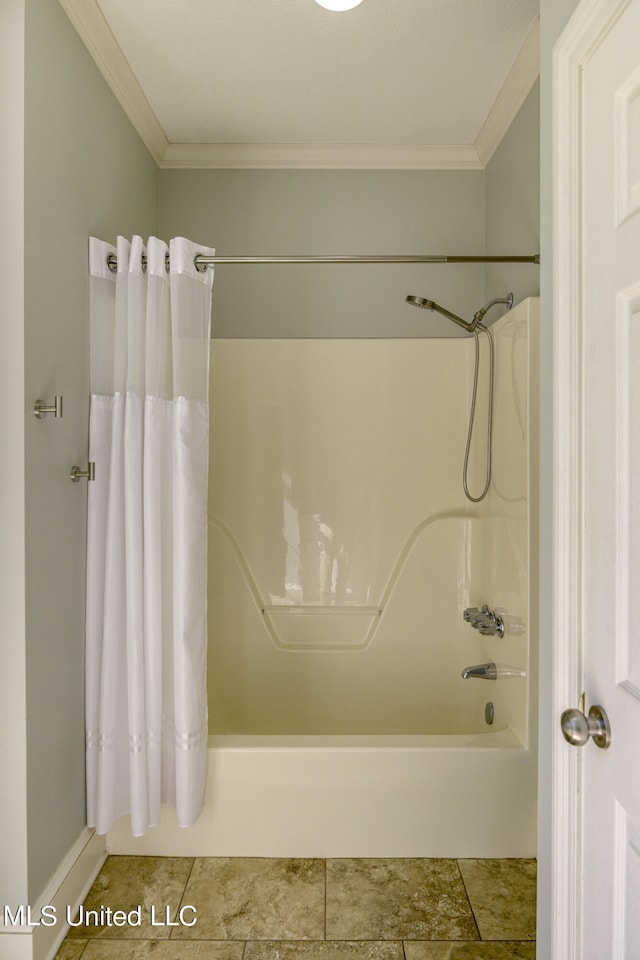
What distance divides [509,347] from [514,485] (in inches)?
19.0

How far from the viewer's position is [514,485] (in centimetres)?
226

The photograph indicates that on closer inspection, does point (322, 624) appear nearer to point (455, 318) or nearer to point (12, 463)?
point (455, 318)

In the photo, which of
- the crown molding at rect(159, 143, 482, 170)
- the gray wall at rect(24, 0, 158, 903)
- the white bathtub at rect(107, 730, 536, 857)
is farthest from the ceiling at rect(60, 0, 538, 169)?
the white bathtub at rect(107, 730, 536, 857)

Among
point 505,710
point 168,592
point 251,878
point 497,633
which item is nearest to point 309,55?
point 168,592

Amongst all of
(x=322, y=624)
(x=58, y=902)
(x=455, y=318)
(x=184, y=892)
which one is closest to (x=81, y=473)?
(x=58, y=902)

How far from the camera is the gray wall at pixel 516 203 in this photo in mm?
2229

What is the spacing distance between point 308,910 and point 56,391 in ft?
5.16

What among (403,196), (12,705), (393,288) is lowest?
(12,705)

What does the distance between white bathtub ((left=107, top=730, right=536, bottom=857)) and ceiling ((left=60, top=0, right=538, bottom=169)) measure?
7.13 ft

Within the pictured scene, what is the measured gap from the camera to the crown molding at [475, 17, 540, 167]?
210cm

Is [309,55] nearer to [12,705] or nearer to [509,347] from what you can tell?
[509,347]

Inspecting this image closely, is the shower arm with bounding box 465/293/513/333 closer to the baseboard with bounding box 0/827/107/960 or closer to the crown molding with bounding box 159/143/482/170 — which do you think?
the crown molding with bounding box 159/143/482/170

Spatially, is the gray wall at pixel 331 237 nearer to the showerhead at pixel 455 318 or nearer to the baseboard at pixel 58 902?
the showerhead at pixel 455 318

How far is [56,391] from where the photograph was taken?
1.75 m
